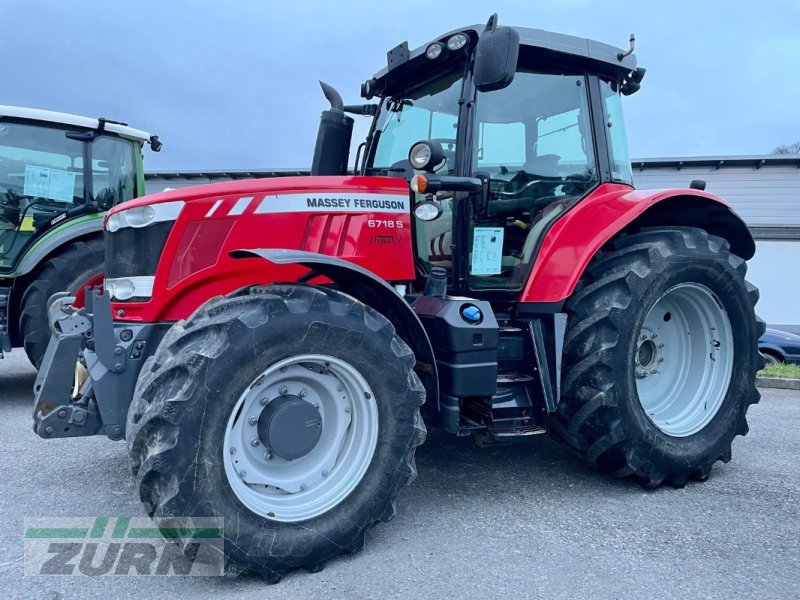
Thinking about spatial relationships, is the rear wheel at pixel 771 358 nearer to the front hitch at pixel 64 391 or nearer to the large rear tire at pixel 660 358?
the large rear tire at pixel 660 358

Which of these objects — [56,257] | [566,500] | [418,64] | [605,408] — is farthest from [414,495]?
[56,257]

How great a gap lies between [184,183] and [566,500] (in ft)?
49.6

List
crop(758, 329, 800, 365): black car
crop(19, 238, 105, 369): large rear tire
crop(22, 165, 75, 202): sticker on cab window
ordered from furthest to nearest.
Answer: crop(758, 329, 800, 365): black car, crop(22, 165, 75, 202): sticker on cab window, crop(19, 238, 105, 369): large rear tire

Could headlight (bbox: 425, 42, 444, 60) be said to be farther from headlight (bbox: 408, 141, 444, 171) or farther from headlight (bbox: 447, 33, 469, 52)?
headlight (bbox: 408, 141, 444, 171)

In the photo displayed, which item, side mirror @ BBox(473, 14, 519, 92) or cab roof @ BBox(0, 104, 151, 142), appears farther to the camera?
cab roof @ BBox(0, 104, 151, 142)

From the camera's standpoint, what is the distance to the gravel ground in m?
2.26

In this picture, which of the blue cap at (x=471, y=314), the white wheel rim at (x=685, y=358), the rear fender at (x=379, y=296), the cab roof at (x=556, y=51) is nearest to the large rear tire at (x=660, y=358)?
the white wheel rim at (x=685, y=358)

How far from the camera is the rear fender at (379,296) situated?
8.10ft

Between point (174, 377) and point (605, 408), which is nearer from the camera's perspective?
point (174, 377)

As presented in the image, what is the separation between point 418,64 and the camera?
3.45 metres

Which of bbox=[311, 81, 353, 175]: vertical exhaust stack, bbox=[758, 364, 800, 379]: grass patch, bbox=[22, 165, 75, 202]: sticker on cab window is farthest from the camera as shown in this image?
bbox=[758, 364, 800, 379]: grass patch

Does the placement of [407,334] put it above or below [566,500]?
above

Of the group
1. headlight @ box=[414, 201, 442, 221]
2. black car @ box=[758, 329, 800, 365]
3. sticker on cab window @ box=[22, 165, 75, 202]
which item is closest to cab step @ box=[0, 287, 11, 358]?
sticker on cab window @ box=[22, 165, 75, 202]

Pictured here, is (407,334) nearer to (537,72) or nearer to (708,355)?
(537,72)
